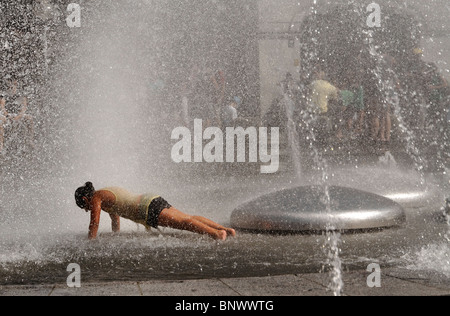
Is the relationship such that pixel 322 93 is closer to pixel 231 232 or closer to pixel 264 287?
pixel 231 232

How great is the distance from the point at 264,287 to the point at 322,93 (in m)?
9.04

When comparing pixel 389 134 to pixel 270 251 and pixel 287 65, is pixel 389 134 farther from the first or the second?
pixel 270 251

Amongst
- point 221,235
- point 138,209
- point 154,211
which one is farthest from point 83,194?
point 221,235

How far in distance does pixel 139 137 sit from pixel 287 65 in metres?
4.70

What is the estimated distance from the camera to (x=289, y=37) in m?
16.8

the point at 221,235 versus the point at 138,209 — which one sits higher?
the point at 138,209

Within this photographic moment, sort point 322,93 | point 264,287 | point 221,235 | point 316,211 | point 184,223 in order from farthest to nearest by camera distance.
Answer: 1. point 322,93
2. point 316,211
3. point 184,223
4. point 221,235
5. point 264,287

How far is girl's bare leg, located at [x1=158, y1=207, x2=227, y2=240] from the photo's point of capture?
5.57 m

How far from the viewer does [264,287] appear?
3.42 meters

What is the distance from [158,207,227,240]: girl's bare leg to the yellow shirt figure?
23.0 ft

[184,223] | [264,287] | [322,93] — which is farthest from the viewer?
[322,93]

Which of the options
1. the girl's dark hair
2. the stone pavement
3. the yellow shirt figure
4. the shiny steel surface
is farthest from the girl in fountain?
the yellow shirt figure

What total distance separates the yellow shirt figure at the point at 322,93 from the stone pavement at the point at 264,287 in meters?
8.60
